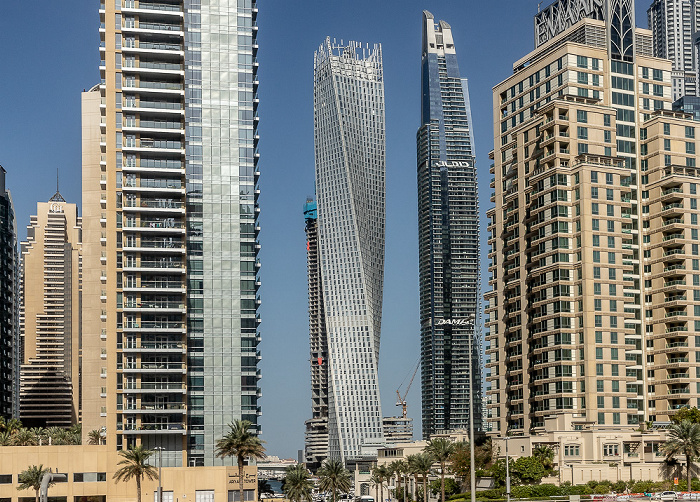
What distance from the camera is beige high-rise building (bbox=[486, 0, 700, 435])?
141875 mm

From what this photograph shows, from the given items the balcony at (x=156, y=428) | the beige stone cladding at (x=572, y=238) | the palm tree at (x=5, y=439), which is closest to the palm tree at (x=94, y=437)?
the palm tree at (x=5, y=439)

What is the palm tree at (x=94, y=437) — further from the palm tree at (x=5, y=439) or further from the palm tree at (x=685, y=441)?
the palm tree at (x=685, y=441)

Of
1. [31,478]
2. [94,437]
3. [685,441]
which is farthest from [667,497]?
[94,437]

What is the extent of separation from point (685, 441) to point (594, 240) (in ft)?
111

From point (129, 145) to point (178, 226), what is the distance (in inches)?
596

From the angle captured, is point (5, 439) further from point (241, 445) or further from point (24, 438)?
point (241, 445)

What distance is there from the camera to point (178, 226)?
150750mm

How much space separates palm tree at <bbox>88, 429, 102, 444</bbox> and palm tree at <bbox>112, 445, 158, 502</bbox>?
1771 cm

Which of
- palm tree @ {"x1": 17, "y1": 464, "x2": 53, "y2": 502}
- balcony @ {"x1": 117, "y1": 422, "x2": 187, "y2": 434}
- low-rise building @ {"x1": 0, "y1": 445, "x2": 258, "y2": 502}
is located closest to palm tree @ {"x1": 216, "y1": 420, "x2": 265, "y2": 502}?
low-rise building @ {"x1": 0, "y1": 445, "x2": 258, "y2": 502}

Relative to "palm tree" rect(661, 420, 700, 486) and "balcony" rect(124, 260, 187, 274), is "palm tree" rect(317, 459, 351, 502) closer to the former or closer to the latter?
"balcony" rect(124, 260, 187, 274)

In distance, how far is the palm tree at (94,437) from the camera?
154125 mm

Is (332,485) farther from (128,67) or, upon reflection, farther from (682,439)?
(128,67)

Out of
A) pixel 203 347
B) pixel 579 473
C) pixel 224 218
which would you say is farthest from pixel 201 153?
pixel 579 473

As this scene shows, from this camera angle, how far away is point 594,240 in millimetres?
143375
